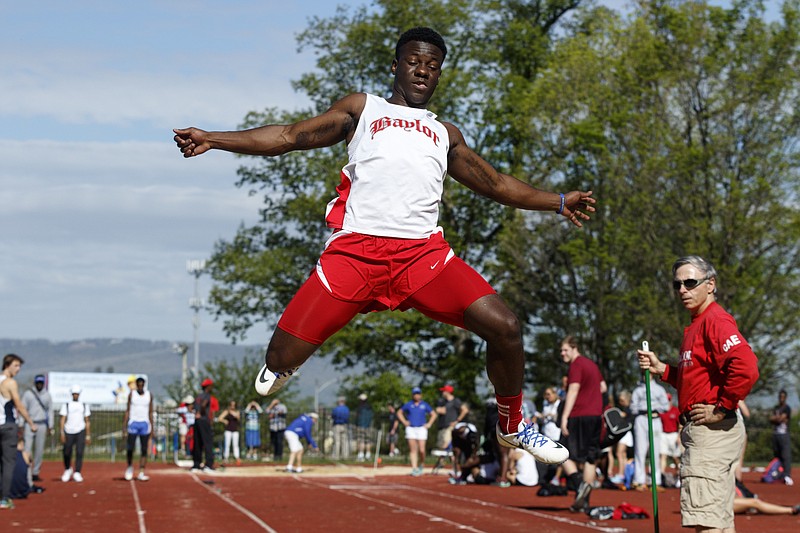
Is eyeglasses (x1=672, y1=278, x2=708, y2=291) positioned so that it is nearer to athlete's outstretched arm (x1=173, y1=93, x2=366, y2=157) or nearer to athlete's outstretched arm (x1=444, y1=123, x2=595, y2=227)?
athlete's outstretched arm (x1=444, y1=123, x2=595, y2=227)

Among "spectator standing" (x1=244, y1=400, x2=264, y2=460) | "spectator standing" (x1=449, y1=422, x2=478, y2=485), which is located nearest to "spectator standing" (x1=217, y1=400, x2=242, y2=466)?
"spectator standing" (x1=244, y1=400, x2=264, y2=460)

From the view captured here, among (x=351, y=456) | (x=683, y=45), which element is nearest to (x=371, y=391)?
(x=351, y=456)

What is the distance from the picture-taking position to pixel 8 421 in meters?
14.9

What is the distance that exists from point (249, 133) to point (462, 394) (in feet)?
117

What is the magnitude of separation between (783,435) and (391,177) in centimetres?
1777

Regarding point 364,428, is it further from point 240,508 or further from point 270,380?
point 270,380

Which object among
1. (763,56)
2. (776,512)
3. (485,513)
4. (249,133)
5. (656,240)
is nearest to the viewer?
(249,133)

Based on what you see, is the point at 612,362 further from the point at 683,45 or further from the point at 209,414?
the point at 209,414

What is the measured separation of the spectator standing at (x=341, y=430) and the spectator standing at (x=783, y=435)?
40.1 feet

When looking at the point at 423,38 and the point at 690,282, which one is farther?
the point at 690,282

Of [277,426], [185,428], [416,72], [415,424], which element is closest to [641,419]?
[415,424]

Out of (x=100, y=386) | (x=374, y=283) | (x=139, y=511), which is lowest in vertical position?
(x=139, y=511)

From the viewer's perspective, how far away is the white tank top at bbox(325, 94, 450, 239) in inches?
221

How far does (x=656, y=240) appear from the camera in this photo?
32000 millimetres
